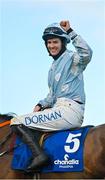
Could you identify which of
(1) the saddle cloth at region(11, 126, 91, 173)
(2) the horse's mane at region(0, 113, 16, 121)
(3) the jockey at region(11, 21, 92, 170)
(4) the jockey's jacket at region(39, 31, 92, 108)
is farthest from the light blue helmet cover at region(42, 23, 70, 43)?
(1) the saddle cloth at region(11, 126, 91, 173)

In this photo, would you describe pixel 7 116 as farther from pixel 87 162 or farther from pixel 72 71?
pixel 87 162

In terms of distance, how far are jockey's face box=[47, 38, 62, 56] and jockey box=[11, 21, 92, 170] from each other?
92 mm

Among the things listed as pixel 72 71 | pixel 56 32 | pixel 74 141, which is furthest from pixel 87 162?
pixel 56 32

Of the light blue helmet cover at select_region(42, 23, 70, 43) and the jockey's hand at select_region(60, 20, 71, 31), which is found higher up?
the jockey's hand at select_region(60, 20, 71, 31)

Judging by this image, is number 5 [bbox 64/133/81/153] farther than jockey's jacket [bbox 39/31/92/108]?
No

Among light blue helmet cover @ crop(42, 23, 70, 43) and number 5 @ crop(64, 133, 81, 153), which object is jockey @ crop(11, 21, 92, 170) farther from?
number 5 @ crop(64, 133, 81, 153)

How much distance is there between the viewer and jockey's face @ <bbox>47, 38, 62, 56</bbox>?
25.6 feet

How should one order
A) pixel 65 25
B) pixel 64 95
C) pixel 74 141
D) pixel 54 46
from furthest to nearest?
pixel 54 46, pixel 65 25, pixel 64 95, pixel 74 141

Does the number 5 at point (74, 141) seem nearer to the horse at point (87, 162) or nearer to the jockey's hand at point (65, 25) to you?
the horse at point (87, 162)

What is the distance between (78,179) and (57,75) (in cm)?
183

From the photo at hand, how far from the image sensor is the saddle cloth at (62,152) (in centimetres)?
693

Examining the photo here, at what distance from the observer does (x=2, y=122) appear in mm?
7949

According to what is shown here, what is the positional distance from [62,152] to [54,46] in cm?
195

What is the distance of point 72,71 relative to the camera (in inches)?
297
